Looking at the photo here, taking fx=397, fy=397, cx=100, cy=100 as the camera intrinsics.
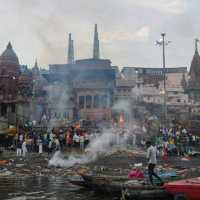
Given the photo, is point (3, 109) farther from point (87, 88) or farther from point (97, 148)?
point (97, 148)

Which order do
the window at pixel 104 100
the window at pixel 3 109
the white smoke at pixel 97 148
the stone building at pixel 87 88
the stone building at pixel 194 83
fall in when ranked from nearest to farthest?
1. the white smoke at pixel 97 148
2. the window at pixel 3 109
3. the stone building at pixel 87 88
4. the window at pixel 104 100
5. the stone building at pixel 194 83

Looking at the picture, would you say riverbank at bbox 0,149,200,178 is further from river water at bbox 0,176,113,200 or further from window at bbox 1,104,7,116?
window at bbox 1,104,7,116

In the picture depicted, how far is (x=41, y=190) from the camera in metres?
16.8

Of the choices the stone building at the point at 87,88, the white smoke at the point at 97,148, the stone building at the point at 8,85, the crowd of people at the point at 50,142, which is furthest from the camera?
the stone building at the point at 87,88

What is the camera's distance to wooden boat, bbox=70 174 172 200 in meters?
14.3

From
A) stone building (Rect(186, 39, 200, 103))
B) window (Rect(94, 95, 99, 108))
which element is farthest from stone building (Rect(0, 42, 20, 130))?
stone building (Rect(186, 39, 200, 103))

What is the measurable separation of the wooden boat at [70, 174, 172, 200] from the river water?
308 mm

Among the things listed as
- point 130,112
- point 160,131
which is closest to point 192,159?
point 160,131

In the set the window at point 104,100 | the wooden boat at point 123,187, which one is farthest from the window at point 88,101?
the wooden boat at point 123,187

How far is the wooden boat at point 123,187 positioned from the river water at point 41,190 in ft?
1.01

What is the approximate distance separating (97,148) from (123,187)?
1511 cm

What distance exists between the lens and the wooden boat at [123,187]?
14.3m

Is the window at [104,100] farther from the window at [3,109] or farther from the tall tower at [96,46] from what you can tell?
the tall tower at [96,46]

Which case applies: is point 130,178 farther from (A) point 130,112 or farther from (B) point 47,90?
(B) point 47,90
